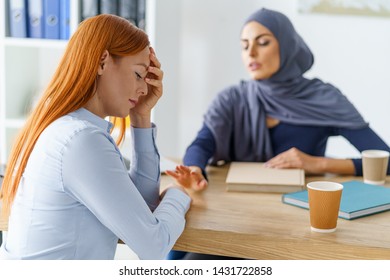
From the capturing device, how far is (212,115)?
1860 millimetres

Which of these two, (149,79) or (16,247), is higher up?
(149,79)

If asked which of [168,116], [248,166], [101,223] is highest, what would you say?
[101,223]

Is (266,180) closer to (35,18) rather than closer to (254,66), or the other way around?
(254,66)

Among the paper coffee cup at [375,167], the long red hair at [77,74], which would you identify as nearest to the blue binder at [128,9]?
the paper coffee cup at [375,167]

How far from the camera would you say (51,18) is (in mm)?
2729

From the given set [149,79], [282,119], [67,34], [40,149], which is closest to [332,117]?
[282,119]

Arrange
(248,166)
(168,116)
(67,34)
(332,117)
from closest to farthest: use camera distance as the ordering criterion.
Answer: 1. (248,166)
2. (332,117)
3. (67,34)
4. (168,116)

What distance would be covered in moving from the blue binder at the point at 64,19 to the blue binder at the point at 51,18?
0.05 ft

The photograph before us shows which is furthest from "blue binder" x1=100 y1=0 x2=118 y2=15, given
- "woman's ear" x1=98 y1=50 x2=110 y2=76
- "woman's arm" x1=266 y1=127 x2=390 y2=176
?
"woman's ear" x1=98 y1=50 x2=110 y2=76

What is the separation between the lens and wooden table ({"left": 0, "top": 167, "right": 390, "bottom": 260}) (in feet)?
3.77

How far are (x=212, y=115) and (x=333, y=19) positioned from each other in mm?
1385

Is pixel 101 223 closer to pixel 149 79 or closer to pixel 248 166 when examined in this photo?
pixel 149 79

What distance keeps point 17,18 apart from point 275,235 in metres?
1.96

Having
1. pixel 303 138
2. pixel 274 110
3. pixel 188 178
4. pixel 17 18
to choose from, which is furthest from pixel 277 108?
pixel 17 18
